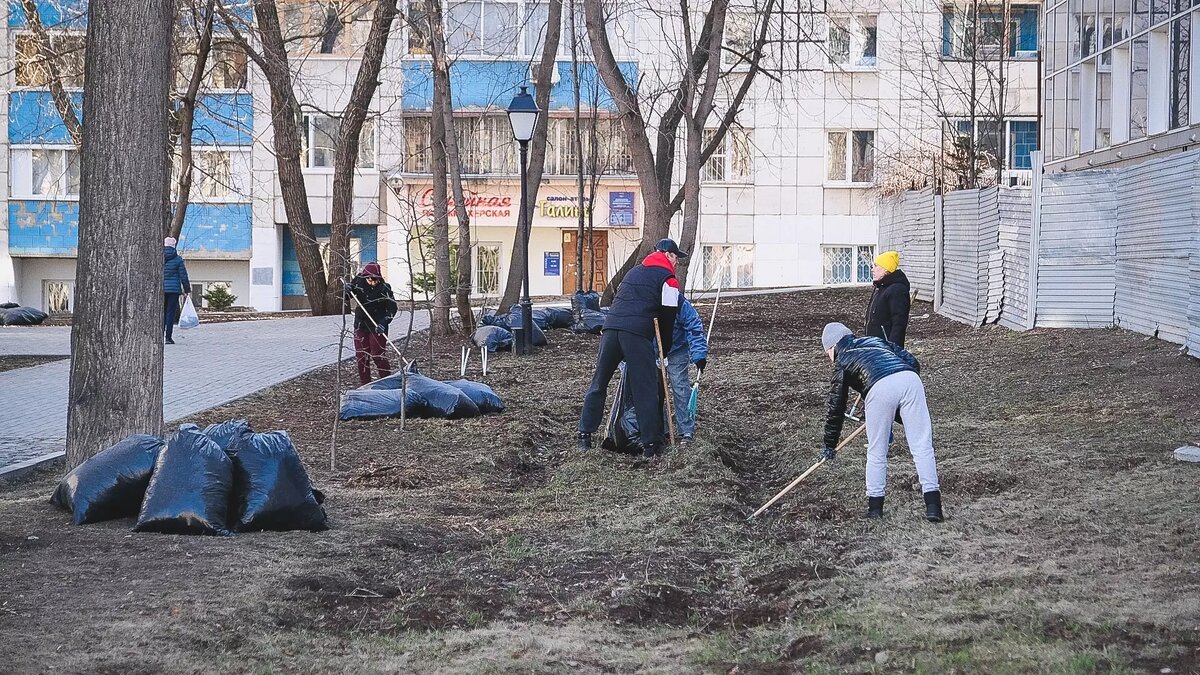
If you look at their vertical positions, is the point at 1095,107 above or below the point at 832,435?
above

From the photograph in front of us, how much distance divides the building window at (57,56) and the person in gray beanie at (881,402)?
24.6 meters

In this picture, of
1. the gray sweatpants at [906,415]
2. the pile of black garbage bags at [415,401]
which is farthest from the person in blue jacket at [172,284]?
the gray sweatpants at [906,415]

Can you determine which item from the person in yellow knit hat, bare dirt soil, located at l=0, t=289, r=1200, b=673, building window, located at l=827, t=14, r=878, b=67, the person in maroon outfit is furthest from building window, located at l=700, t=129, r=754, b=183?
bare dirt soil, located at l=0, t=289, r=1200, b=673

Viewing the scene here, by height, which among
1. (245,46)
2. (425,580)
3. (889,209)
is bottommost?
(425,580)

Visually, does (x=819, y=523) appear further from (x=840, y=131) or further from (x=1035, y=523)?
(x=840, y=131)

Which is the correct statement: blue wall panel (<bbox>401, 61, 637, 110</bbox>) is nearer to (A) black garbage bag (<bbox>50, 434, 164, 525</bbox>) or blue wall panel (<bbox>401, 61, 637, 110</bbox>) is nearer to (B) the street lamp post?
(B) the street lamp post

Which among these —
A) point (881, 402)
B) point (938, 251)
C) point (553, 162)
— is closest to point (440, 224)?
point (938, 251)

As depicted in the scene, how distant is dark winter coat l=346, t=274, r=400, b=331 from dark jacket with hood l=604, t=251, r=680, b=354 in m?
4.37

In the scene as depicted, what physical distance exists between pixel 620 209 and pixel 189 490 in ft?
115

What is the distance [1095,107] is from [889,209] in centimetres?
948

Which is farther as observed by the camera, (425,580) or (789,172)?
(789,172)

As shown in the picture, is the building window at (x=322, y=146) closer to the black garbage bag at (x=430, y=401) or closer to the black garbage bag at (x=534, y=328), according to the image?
the black garbage bag at (x=534, y=328)

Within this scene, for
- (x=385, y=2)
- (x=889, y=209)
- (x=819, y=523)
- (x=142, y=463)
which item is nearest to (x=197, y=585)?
(x=142, y=463)

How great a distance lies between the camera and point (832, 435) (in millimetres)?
8117
